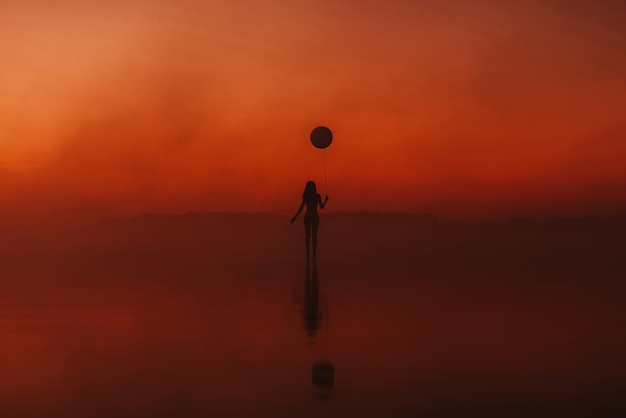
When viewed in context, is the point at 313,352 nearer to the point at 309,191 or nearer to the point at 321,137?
the point at 309,191

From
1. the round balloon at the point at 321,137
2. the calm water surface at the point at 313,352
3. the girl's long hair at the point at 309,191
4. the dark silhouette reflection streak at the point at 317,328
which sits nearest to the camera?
the calm water surface at the point at 313,352

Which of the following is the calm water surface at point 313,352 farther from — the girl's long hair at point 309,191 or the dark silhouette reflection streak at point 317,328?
the girl's long hair at point 309,191

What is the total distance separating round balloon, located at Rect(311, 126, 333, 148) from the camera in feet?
82.2

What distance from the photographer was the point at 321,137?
25.1 metres

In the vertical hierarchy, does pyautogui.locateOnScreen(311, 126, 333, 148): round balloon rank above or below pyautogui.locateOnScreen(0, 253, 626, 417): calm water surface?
above

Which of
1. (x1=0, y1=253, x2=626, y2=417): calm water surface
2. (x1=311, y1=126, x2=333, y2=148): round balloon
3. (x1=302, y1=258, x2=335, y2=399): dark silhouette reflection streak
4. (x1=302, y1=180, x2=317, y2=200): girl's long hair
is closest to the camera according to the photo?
(x1=0, y1=253, x2=626, y2=417): calm water surface

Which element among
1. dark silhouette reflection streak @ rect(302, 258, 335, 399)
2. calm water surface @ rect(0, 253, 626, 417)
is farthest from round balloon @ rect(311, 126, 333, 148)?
calm water surface @ rect(0, 253, 626, 417)

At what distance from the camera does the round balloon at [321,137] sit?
25047mm

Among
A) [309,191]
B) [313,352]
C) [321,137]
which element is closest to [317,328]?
[313,352]

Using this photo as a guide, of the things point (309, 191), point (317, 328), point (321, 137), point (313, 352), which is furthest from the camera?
point (321, 137)

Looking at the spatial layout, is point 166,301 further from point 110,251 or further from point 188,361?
point 110,251

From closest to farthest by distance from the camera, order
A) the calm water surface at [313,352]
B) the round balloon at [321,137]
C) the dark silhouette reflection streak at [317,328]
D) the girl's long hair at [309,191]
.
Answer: the calm water surface at [313,352] < the dark silhouette reflection streak at [317,328] < the girl's long hair at [309,191] < the round balloon at [321,137]

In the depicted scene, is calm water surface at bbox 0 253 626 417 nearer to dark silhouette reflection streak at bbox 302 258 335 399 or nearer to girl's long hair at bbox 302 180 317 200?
dark silhouette reflection streak at bbox 302 258 335 399

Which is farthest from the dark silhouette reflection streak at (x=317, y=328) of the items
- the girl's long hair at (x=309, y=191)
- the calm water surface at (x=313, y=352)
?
the girl's long hair at (x=309, y=191)
